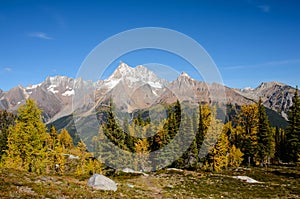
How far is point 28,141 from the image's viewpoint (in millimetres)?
38375

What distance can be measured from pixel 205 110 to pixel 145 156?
18185mm

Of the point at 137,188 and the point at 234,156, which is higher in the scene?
the point at 234,156

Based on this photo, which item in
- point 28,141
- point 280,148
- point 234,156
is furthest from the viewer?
point 280,148

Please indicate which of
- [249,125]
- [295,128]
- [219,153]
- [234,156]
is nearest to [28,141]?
[219,153]

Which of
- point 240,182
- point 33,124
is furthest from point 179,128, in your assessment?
point 33,124

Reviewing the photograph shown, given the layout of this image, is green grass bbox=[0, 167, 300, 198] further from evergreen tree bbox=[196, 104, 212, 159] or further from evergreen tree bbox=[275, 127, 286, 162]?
evergreen tree bbox=[275, 127, 286, 162]

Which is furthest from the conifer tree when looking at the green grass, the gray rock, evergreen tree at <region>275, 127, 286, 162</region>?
evergreen tree at <region>275, 127, 286, 162</region>

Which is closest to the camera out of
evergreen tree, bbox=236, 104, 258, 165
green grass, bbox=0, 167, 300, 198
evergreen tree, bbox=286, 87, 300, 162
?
green grass, bbox=0, 167, 300, 198

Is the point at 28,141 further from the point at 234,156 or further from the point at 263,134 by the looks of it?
the point at 263,134

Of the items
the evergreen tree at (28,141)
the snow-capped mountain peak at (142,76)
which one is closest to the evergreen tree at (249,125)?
the snow-capped mountain peak at (142,76)

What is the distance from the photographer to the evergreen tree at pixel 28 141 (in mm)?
38000

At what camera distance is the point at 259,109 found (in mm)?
65688

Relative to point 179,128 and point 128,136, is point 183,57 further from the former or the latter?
point 128,136

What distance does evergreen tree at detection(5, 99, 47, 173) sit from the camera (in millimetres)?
38000
